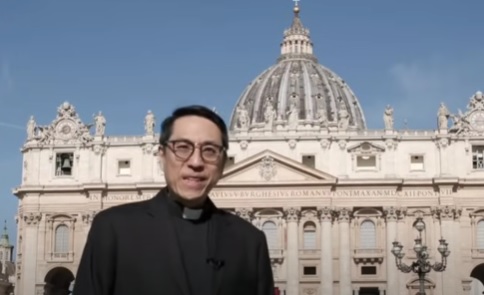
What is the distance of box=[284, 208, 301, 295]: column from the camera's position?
62062 mm

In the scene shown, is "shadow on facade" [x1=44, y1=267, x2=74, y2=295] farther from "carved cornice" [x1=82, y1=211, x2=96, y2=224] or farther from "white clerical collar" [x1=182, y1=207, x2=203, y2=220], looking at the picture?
"white clerical collar" [x1=182, y1=207, x2=203, y2=220]

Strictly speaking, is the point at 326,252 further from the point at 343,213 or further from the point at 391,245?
the point at 391,245

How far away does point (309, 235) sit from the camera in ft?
209

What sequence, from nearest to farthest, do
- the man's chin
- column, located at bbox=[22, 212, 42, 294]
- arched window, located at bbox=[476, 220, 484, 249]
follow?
the man's chin < arched window, located at bbox=[476, 220, 484, 249] < column, located at bbox=[22, 212, 42, 294]

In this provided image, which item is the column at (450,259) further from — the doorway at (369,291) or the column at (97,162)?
Result: the column at (97,162)

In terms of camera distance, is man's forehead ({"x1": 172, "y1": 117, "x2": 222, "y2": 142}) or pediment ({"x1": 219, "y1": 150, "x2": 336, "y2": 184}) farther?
pediment ({"x1": 219, "y1": 150, "x2": 336, "y2": 184})

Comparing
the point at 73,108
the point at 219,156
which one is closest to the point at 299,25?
the point at 73,108

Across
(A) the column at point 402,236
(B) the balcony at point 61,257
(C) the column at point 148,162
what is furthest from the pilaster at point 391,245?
(B) the balcony at point 61,257

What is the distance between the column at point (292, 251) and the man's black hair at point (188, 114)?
188 ft

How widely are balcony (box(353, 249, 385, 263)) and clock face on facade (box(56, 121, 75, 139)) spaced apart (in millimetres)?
21905

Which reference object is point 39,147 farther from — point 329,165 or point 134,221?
point 134,221

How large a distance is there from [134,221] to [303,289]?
5821 cm

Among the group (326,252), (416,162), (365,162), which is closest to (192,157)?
(326,252)

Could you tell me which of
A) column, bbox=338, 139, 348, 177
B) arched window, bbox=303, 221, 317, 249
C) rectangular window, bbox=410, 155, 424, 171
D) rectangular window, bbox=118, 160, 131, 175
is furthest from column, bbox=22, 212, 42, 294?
rectangular window, bbox=410, 155, 424, 171
